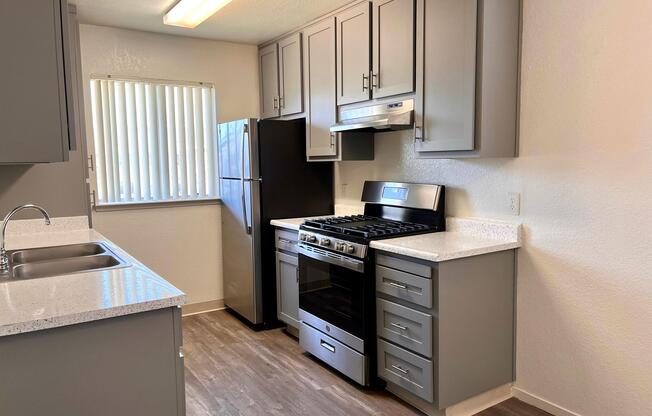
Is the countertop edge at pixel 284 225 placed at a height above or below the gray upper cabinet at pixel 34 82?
below

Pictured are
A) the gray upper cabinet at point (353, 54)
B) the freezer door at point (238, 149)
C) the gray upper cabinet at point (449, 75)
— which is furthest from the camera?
the freezer door at point (238, 149)

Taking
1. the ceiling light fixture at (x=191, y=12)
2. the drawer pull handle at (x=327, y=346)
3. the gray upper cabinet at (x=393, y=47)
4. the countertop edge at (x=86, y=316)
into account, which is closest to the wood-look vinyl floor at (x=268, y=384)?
the drawer pull handle at (x=327, y=346)

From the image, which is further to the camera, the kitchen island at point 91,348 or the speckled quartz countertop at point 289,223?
the speckled quartz countertop at point 289,223

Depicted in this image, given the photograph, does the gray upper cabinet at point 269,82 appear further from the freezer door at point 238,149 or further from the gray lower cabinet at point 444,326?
the gray lower cabinet at point 444,326

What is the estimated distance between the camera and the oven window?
279 centimetres

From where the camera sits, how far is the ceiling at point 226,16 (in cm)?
324

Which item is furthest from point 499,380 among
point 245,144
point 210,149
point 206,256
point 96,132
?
point 96,132

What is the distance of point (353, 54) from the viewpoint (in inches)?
128

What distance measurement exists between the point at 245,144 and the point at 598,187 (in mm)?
2432

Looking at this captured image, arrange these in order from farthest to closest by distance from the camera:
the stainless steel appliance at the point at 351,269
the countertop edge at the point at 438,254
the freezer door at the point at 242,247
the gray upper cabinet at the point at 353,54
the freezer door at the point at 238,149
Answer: the freezer door at the point at 242,247
the freezer door at the point at 238,149
the gray upper cabinet at the point at 353,54
the stainless steel appliance at the point at 351,269
the countertop edge at the point at 438,254

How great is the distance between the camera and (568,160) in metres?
2.39

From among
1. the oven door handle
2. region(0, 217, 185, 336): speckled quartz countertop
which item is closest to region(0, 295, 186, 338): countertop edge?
region(0, 217, 185, 336): speckled quartz countertop

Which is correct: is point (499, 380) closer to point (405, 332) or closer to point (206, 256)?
point (405, 332)

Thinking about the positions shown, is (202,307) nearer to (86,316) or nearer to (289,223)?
(289,223)
